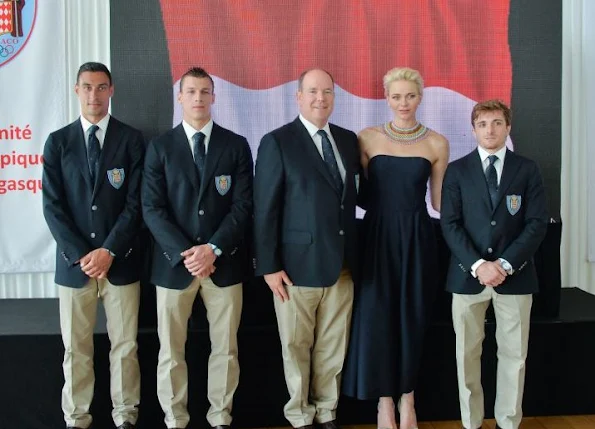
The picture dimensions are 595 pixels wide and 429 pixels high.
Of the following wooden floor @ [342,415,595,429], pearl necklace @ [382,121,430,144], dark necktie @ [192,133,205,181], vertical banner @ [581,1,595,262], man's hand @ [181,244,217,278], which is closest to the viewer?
man's hand @ [181,244,217,278]

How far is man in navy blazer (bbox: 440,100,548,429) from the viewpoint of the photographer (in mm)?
2803

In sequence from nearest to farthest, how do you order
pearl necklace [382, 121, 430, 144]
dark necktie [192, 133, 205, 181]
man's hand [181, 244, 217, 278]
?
man's hand [181, 244, 217, 278]
dark necktie [192, 133, 205, 181]
pearl necklace [382, 121, 430, 144]

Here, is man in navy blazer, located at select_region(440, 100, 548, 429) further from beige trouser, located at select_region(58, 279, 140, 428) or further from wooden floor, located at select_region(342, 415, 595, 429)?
beige trouser, located at select_region(58, 279, 140, 428)

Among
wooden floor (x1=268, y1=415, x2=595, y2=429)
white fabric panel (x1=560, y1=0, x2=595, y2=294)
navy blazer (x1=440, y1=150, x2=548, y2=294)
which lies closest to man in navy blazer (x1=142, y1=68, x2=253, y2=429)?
wooden floor (x1=268, y1=415, x2=595, y2=429)

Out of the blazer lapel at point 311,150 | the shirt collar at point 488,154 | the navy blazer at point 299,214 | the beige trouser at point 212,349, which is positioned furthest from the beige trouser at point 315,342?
the shirt collar at point 488,154

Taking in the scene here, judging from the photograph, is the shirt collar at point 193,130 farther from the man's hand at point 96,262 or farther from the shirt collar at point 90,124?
the man's hand at point 96,262

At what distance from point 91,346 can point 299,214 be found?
1053 mm

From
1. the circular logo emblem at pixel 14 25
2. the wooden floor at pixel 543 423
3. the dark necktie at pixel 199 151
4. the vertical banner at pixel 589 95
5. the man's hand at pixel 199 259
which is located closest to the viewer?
the man's hand at pixel 199 259

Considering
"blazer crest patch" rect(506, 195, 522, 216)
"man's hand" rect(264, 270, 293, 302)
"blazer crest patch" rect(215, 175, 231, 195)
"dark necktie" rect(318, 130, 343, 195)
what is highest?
"dark necktie" rect(318, 130, 343, 195)

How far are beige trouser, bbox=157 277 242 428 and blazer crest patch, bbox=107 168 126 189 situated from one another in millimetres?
469

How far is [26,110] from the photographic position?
3619mm

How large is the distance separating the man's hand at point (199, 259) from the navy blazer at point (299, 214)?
0.20m

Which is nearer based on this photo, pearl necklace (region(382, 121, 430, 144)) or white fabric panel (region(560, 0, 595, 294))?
pearl necklace (region(382, 121, 430, 144))

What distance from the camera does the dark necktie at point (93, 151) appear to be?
2.82 m
